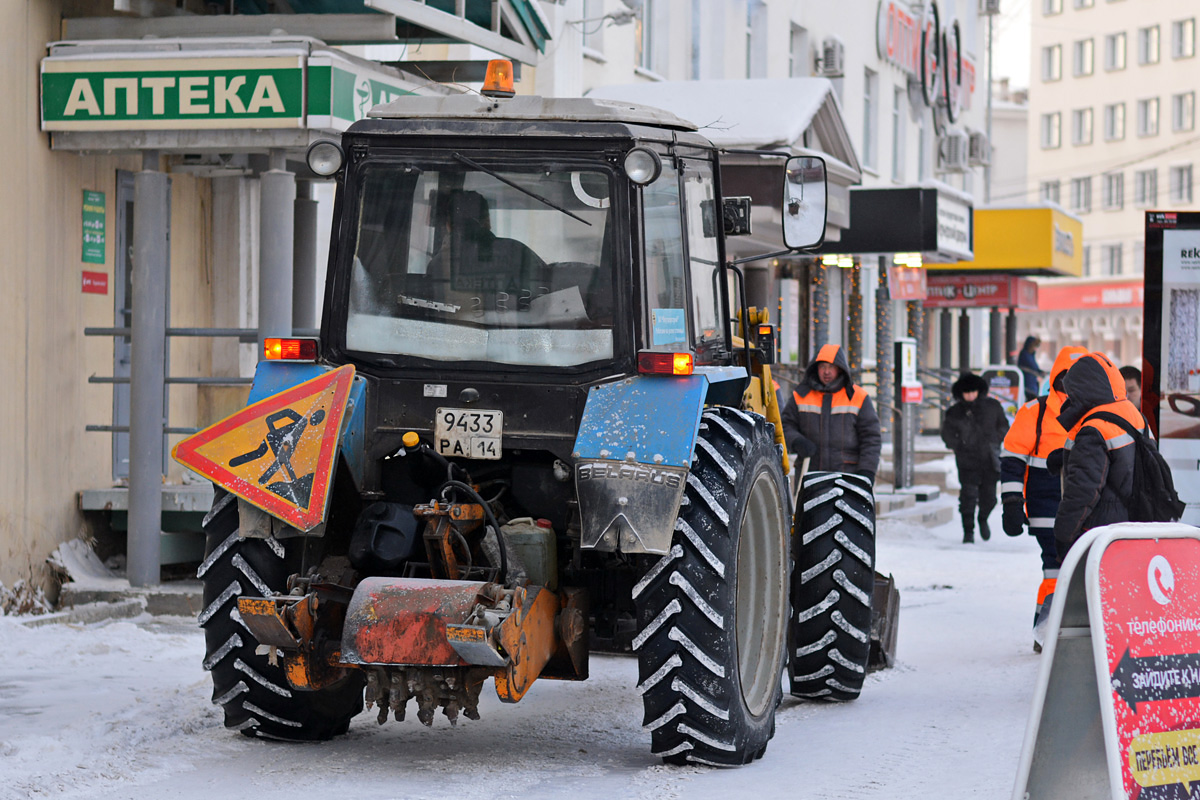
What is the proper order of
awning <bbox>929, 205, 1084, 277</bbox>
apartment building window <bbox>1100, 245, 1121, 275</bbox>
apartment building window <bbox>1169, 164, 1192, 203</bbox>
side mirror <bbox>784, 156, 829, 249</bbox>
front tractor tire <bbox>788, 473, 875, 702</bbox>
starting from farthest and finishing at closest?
apartment building window <bbox>1100, 245, 1121, 275</bbox> < apartment building window <bbox>1169, 164, 1192, 203</bbox> < awning <bbox>929, 205, 1084, 277</bbox> < front tractor tire <bbox>788, 473, 875, 702</bbox> < side mirror <bbox>784, 156, 829, 249</bbox>

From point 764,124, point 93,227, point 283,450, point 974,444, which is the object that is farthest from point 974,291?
point 283,450

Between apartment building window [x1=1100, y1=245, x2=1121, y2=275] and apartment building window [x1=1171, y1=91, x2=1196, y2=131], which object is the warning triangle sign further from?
apartment building window [x1=1100, y1=245, x2=1121, y2=275]

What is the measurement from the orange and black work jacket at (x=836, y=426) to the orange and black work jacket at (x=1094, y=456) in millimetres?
3274

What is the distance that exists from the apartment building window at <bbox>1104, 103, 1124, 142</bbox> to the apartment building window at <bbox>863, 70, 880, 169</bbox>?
4915cm

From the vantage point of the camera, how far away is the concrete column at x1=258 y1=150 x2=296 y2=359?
1029 cm

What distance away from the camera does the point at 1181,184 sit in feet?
237

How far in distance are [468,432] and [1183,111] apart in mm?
71333

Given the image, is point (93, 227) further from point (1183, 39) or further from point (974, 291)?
point (1183, 39)

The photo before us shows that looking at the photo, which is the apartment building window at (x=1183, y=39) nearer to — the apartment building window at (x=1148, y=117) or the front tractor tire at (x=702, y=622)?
the apartment building window at (x=1148, y=117)

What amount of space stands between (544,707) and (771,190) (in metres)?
6.96

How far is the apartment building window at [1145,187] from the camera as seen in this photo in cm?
7331

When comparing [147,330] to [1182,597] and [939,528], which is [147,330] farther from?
[939,528]

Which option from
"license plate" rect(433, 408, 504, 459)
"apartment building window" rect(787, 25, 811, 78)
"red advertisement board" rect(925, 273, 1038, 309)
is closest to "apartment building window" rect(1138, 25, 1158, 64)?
"red advertisement board" rect(925, 273, 1038, 309)

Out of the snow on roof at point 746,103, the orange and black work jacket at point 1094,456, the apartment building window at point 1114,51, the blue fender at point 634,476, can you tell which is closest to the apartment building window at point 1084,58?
the apartment building window at point 1114,51
